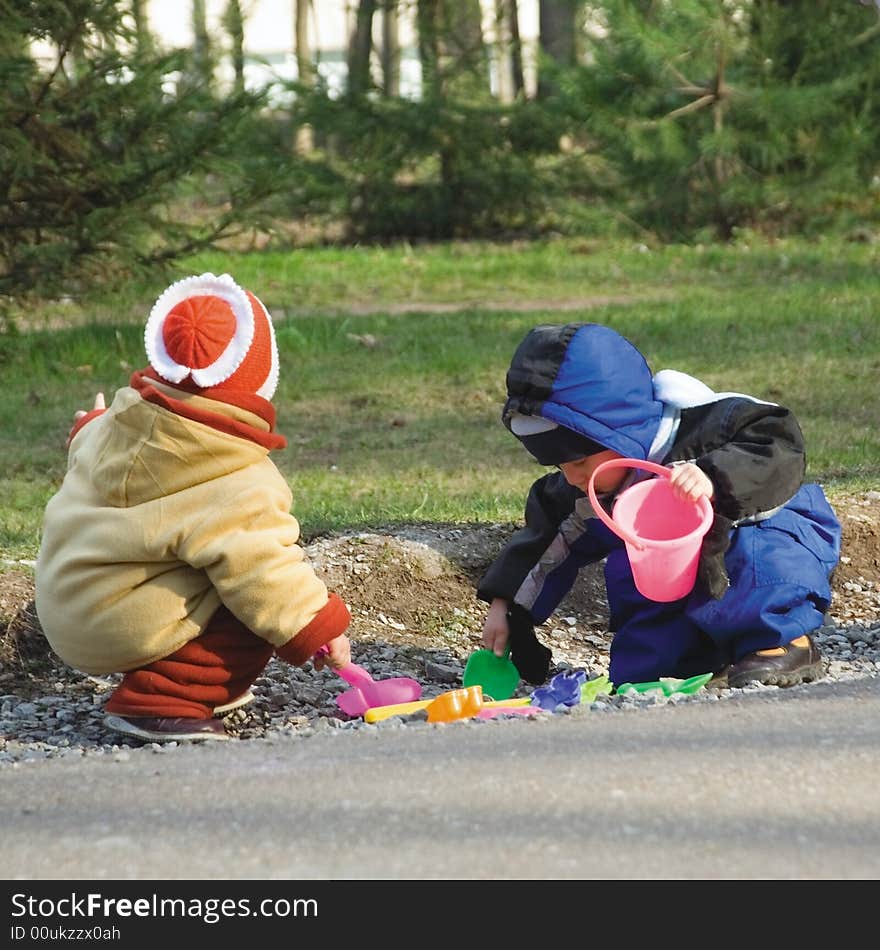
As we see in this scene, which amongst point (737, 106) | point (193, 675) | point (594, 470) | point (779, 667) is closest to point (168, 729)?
point (193, 675)

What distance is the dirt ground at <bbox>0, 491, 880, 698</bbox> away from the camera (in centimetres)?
421

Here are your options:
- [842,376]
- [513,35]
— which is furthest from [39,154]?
[513,35]

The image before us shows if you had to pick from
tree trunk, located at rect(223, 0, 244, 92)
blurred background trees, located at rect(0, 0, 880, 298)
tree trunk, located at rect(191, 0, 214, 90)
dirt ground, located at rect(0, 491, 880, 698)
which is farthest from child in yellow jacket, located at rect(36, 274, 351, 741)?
tree trunk, located at rect(223, 0, 244, 92)

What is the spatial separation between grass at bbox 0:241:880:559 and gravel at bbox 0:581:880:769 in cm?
70

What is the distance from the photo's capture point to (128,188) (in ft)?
25.8

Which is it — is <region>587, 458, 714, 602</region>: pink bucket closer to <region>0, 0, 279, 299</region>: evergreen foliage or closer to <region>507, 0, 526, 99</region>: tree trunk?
<region>0, 0, 279, 299</region>: evergreen foliage

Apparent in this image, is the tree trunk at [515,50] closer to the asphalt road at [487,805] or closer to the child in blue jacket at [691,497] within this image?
the child in blue jacket at [691,497]

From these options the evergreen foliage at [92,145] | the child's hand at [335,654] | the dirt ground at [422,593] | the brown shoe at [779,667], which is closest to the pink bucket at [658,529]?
the brown shoe at [779,667]

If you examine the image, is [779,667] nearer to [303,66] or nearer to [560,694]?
[560,694]

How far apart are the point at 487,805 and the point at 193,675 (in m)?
1.27

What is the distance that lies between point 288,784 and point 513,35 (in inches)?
502

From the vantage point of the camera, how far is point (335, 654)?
3422 mm

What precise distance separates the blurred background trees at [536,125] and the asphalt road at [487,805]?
5.67 meters
